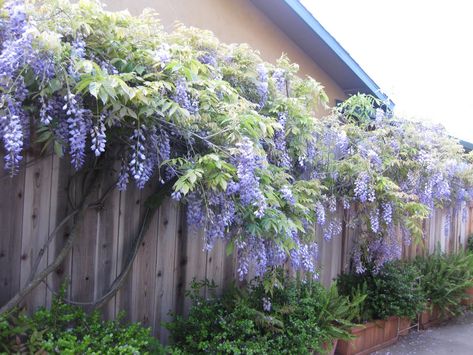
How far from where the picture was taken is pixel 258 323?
376cm

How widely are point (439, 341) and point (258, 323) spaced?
3512mm

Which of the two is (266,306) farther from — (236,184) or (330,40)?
(330,40)

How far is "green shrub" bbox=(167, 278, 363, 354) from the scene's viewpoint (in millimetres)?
3512

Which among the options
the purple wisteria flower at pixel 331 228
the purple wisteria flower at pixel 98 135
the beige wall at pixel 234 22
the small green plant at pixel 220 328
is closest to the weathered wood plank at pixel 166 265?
the small green plant at pixel 220 328

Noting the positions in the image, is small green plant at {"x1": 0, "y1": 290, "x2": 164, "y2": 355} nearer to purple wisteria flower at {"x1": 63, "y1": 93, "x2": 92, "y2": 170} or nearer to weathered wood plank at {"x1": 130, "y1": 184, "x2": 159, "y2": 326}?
weathered wood plank at {"x1": 130, "y1": 184, "x2": 159, "y2": 326}

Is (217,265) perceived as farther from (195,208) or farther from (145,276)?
(195,208)

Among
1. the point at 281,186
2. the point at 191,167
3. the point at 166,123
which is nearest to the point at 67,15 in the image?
the point at 166,123

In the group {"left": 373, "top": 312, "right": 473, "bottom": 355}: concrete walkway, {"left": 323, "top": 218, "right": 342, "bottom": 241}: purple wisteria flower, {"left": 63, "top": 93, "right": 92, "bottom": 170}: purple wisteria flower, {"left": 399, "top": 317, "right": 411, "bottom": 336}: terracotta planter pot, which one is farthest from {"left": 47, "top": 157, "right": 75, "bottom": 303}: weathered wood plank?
{"left": 399, "top": 317, "right": 411, "bottom": 336}: terracotta planter pot

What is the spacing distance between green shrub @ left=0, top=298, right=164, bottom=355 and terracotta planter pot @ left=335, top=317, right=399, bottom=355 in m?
2.59

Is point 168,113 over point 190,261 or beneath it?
over

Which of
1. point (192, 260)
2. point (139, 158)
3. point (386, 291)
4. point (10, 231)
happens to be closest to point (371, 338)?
point (386, 291)

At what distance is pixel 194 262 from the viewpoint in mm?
4074

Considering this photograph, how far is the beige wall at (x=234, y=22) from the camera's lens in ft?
17.0

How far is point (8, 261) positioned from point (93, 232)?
598 mm
